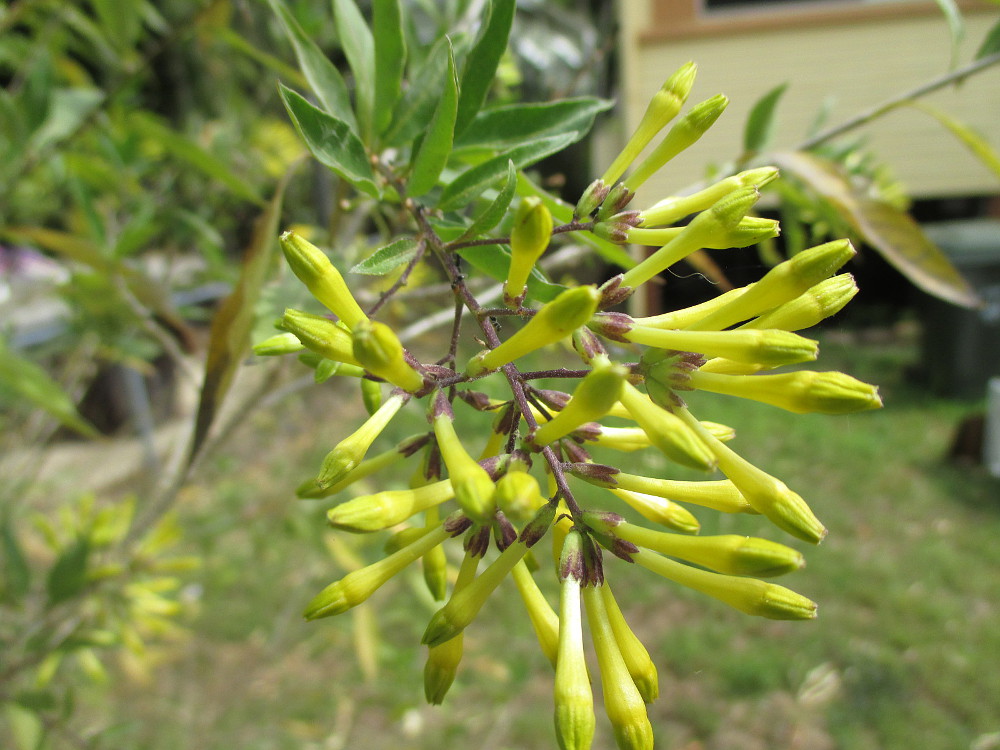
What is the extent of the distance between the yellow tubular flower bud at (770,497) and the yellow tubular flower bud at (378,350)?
190 millimetres

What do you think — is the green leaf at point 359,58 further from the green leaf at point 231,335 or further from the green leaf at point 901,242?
the green leaf at point 901,242

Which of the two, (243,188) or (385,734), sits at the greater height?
(243,188)

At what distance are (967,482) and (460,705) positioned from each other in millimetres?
2976

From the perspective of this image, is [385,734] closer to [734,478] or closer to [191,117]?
[191,117]

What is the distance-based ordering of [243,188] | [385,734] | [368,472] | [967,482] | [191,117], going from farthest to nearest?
[967,482], [385,734], [191,117], [243,188], [368,472]

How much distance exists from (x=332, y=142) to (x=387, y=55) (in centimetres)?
17

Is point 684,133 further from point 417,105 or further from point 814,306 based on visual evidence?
point 417,105

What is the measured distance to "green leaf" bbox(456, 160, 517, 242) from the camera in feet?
1.57

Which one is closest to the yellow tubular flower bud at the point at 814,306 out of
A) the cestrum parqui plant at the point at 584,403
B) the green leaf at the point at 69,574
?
the cestrum parqui plant at the point at 584,403

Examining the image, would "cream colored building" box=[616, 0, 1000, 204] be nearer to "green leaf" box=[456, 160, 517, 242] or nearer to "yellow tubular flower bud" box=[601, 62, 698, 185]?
"yellow tubular flower bud" box=[601, 62, 698, 185]

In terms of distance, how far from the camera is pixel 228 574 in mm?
2568

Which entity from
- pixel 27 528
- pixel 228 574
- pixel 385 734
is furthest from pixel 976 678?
pixel 27 528

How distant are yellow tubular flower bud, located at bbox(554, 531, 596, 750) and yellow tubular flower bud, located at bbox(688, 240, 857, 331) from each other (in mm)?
182

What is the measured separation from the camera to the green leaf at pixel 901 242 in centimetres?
82
